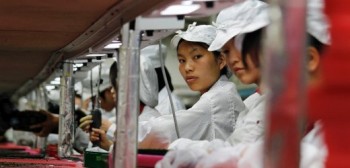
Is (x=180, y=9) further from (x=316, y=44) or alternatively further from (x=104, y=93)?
(x=104, y=93)

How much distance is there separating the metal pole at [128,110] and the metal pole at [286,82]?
76cm

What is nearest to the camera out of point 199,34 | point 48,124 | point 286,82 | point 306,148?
point 286,82

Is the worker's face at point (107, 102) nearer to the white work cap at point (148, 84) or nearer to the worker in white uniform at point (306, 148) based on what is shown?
the white work cap at point (148, 84)

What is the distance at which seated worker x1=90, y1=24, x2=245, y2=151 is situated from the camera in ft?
7.96

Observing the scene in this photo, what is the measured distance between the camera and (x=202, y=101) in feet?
8.14

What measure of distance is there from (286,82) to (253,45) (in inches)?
17.6

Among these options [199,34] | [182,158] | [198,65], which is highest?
[199,34]

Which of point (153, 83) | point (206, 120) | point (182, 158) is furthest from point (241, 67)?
point (153, 83)

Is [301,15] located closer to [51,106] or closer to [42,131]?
[42,131]

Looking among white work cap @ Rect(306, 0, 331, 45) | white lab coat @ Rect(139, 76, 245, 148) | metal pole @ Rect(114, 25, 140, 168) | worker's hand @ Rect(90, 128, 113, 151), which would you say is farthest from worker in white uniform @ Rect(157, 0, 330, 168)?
worker's hand @ Rect(90, 128, 113, 151)

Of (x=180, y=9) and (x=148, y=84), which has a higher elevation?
(x=180, y=9)

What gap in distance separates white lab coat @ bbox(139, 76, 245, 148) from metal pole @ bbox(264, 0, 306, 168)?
142cm

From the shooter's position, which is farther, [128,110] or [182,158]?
[128,110]

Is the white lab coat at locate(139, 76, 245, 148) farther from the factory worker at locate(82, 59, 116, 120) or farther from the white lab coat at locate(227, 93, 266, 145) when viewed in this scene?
the factory worker at locate(82, 59, 116, 120)
